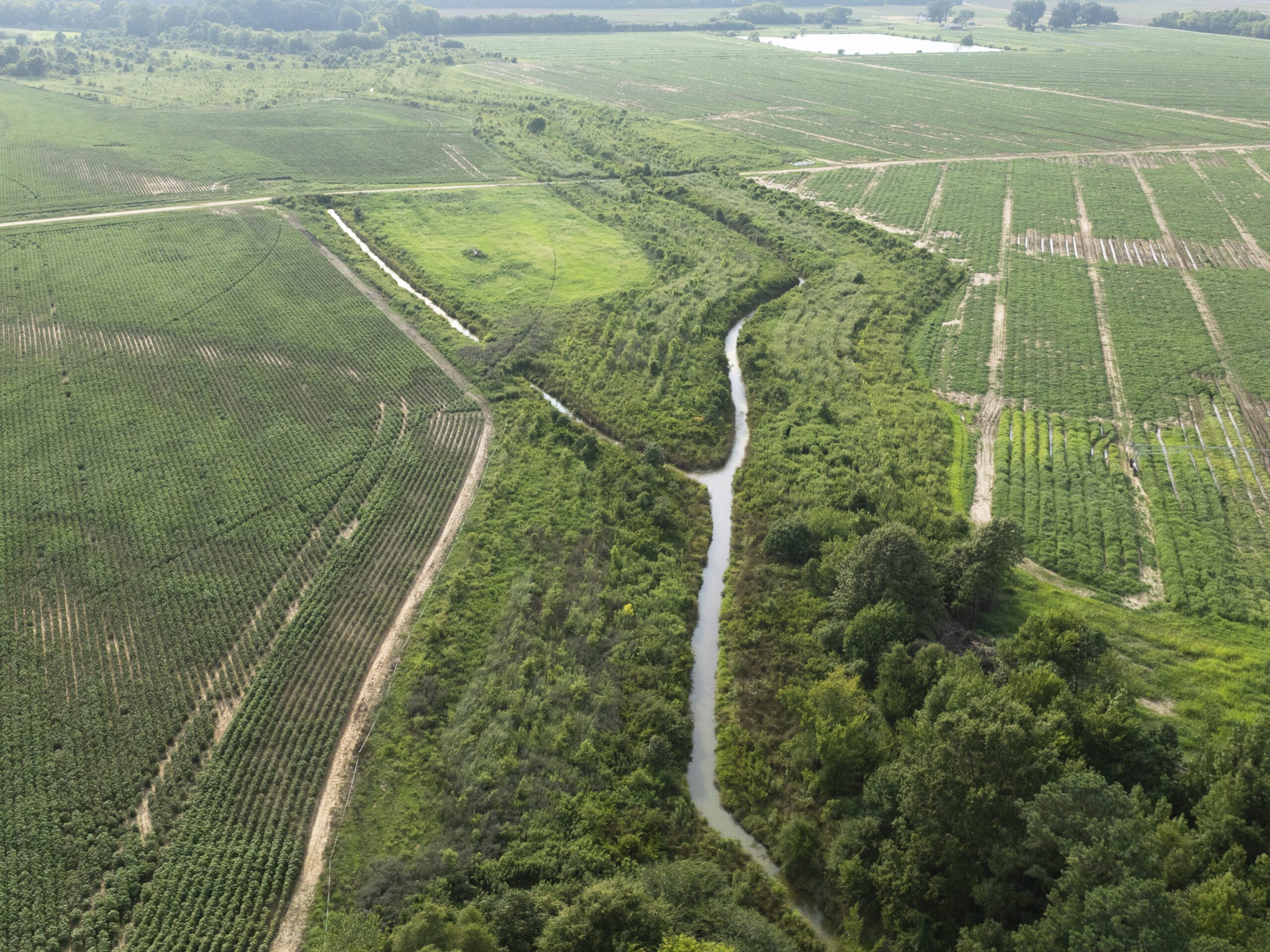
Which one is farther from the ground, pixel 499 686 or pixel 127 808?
pixel 499 686

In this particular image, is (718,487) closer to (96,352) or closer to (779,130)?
(96,352)

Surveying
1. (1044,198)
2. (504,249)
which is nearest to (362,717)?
(504,249)

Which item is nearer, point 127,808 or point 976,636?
point 127,808

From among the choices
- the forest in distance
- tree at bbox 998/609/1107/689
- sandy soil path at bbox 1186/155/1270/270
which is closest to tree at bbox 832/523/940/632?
the forest in distance

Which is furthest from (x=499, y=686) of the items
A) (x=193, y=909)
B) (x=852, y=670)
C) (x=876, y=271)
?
(x=876, y=271)

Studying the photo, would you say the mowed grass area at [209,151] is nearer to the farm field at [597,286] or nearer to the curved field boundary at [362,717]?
the farm field at [597,286]

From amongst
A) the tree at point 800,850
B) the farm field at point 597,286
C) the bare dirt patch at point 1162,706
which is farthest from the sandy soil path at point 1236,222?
the tree at point 800,850

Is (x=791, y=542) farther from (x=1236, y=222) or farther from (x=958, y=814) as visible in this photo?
(x=1236, y=222)
